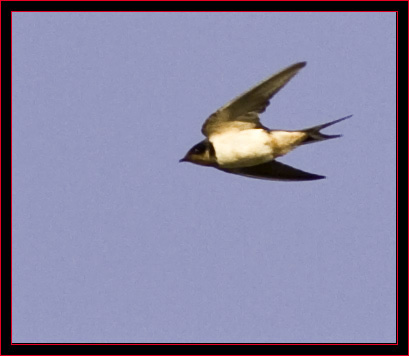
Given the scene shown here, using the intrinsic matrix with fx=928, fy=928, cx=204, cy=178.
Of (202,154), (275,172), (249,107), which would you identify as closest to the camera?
(249,107)

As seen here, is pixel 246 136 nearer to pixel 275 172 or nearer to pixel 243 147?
pixel 243 147

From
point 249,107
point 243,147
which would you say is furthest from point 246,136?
Result: point 249,107

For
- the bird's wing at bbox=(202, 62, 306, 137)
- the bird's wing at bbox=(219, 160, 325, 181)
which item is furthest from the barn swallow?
the bird's wing at bbox=(219, 160, 325, 181)

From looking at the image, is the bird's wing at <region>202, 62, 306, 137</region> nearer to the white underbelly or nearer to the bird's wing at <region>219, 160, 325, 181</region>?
the white underbelly

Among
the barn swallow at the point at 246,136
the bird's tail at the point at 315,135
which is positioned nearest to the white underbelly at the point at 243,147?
the barn swallow at the point at 246,136

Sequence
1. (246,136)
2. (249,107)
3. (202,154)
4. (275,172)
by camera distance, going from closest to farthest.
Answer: (249,107)
(246,136)
(202,154)
(275,172)

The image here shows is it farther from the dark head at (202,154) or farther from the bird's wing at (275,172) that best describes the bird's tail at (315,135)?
the dark head at (202,154)
